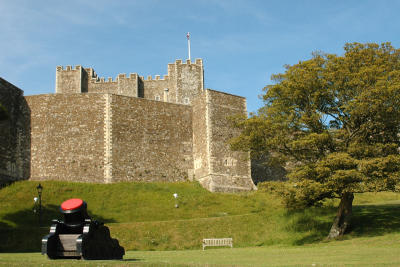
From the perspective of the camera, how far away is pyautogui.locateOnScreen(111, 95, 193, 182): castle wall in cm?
4100

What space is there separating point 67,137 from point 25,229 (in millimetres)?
13811

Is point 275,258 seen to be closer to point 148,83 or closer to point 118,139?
point 118,139

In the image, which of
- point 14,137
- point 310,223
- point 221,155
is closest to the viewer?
point 310,223

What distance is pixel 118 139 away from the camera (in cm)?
4109

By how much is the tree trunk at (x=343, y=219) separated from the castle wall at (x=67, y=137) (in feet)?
65.2

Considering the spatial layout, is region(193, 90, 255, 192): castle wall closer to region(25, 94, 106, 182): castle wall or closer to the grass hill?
the grass hill

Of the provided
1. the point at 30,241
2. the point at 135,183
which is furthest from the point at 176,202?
the point at 30,241

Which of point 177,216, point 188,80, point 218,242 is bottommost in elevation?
point 218,242

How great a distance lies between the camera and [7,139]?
129 ft

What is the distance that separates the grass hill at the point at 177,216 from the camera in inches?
1052

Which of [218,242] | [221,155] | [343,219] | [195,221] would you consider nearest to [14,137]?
[221,155]

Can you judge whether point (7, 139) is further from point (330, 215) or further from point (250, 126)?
point (330, 215)

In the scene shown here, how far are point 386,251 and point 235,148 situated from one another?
12126 millimetres

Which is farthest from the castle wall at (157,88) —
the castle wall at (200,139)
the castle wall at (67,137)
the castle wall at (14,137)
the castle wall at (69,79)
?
the castle wall at (14,137)
